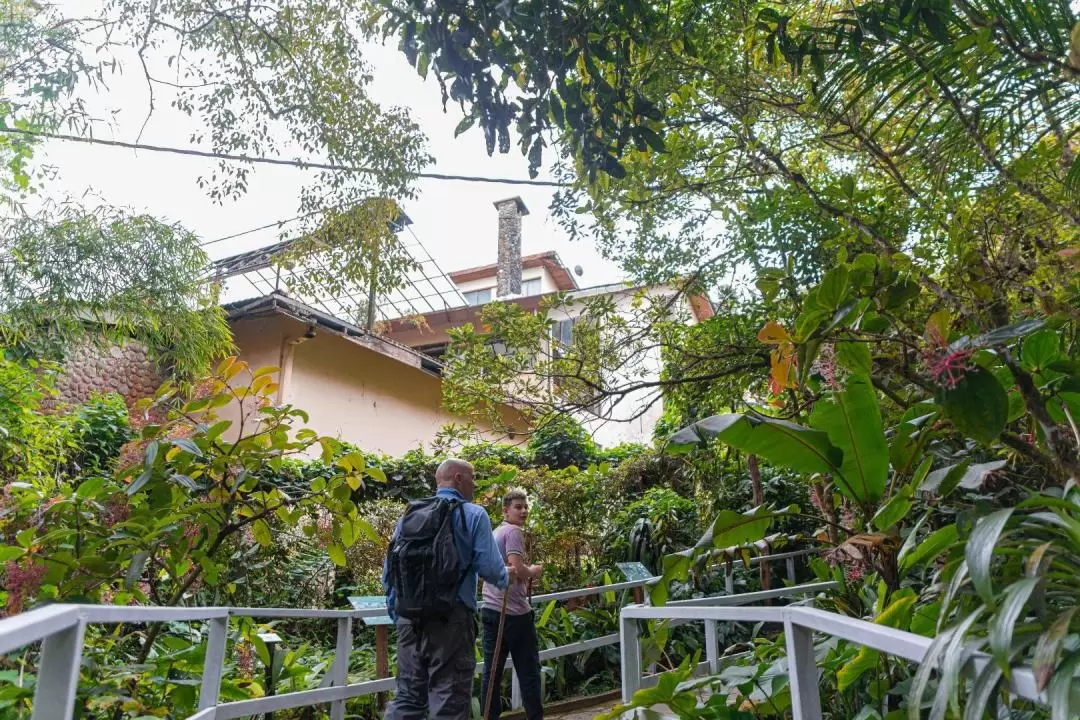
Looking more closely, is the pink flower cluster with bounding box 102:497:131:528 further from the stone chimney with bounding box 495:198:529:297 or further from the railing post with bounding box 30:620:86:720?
the stone chimney with bounding box 495:198:529:297

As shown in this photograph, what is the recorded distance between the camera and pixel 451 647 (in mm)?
3697

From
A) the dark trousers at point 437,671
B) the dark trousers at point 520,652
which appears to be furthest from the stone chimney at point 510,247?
the dark trousers at point 437,671

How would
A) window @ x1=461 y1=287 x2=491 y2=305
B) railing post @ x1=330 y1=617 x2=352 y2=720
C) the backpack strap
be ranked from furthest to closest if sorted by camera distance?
window @ x1=461 y1=287 x2=491 y2=305 → railing post @ x1=330 y1=617 x2=352 y2=720 → the backpack strap

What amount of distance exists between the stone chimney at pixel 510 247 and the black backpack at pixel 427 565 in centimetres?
1365

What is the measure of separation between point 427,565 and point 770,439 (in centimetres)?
197

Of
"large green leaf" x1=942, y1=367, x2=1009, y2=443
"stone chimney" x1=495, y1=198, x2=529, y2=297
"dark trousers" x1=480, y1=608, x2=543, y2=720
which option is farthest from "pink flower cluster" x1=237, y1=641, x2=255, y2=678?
"stone chimney" x1=495, y1=198, x2=529, y2=297

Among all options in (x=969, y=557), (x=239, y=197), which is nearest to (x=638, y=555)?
(x=239, y=197)

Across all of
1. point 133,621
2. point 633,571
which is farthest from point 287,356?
point 133,621

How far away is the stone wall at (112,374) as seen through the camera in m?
9.75

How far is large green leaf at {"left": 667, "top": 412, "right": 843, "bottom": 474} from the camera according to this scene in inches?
90.9

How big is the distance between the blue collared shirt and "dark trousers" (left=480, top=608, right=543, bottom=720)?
2.26 ft

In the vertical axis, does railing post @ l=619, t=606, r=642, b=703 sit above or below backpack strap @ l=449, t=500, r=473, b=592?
below

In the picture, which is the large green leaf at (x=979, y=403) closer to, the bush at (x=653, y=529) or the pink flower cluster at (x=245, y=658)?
the pink flower cluster at (x=245, y=658)

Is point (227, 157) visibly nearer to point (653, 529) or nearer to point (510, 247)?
point (653, 529)
